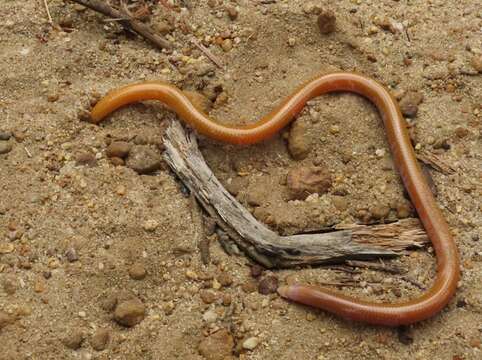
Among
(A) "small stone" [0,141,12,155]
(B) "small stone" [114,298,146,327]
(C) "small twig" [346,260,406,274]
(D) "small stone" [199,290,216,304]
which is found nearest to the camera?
(B) "small stone" [114,298,146,327]

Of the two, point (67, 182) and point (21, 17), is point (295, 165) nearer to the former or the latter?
point (67, 182)

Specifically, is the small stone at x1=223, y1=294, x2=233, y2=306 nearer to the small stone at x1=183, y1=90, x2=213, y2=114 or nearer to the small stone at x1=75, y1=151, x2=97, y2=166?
the small stone at x1=75, y1=151, x2=97, y2=166

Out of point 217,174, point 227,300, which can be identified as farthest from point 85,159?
point 227,300

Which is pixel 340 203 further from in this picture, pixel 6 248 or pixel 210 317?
pixel 6 248

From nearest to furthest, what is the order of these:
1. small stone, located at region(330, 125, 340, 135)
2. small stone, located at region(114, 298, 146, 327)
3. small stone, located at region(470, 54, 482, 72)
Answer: small stone, located at region(114, 298, 146, 327), small stone, located at region(330, 125, 340, 135), small stone, located at region(470, 54, 482, 72)

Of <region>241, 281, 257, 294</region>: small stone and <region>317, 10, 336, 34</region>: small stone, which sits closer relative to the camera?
<region>241, 281, 257, 294</region>: small stone

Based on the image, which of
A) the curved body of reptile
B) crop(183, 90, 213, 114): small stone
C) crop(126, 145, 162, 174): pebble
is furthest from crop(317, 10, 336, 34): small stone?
crop(126, 145, 162, 174): pebble

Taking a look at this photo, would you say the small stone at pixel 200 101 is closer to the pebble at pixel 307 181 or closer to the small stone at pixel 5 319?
the pebble at pixel 307 181
